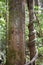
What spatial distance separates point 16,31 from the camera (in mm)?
1002

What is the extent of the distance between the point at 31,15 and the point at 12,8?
0.51 metres

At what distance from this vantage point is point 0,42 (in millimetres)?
2129

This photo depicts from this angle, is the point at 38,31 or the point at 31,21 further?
the point at 38,31

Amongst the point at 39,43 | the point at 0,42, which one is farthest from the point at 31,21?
the point at 39,43

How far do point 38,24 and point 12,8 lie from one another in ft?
5.97

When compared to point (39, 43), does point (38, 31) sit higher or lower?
higher

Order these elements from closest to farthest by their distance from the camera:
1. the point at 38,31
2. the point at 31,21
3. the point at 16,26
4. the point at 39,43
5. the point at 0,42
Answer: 1. the point at 16,26
2. the point at 31,21
3. the point at 0,42
4. the point at 39,43
5. the point at 38,31

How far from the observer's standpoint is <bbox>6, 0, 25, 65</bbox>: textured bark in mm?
999

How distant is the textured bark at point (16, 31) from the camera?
999 millimetres

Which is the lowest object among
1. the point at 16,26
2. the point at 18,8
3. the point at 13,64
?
the point at 13,64

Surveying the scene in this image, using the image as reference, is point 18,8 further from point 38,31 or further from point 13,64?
point 38,31

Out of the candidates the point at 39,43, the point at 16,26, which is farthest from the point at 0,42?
the point at 16,26

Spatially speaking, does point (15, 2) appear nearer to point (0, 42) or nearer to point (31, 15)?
point (31, 15)

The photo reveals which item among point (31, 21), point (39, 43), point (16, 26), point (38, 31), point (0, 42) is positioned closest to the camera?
point (16, 26)
